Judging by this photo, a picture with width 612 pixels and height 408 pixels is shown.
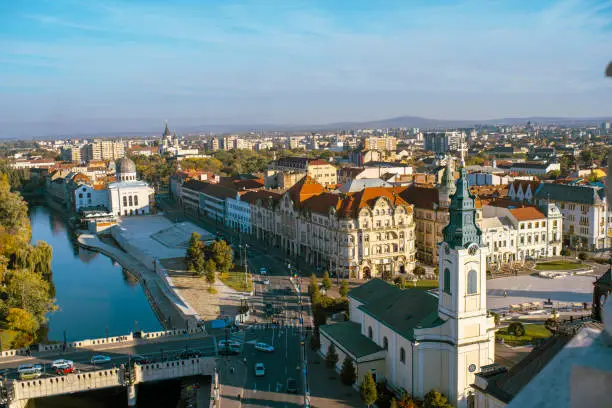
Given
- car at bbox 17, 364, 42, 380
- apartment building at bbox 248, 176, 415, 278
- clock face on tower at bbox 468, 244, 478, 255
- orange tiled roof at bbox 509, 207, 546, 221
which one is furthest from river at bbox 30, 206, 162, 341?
orange tiled roof at bbox 509, 207, 546, 221

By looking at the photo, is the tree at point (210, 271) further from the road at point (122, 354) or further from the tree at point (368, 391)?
the tree at point (368, 391)

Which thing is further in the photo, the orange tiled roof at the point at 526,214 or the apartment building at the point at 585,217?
the apartment building at the point at 585,217

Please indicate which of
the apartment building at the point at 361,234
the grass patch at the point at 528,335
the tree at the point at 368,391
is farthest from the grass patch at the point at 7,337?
the grass patch at the point at 528,335

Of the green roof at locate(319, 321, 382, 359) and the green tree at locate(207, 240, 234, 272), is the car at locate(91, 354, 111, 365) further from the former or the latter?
the green tree at locate(207, 240, 234, 272)

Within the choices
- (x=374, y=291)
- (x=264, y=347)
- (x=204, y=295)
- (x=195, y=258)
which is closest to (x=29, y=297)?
(x=204, y=295)

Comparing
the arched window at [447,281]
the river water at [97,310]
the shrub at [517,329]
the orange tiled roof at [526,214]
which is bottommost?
the river water at [97,310]

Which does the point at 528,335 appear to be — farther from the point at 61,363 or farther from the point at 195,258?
the point at 195,258
